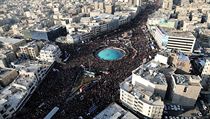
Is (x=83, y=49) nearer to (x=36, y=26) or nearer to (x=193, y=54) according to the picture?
(x=36, y=26)

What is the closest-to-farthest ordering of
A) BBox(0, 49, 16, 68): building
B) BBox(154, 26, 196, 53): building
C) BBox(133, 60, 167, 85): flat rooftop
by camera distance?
BBox(133, 60, 167, 85): flat rooftop → BBox(0, 49, 16, 68): building → BBox(154, 26, 196, 53): building

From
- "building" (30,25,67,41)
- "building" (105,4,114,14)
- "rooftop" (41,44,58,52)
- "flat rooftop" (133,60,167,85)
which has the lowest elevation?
"flat rooftop" (133,60,167,85)

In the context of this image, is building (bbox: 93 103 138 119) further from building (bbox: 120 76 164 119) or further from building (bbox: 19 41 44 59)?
building (bbox: 19 41 44 59)

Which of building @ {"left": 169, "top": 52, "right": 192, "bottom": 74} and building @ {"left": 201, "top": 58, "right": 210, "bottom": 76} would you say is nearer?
building @ {"left": 201, "top": 58, "right": 210, "bottom": 76}

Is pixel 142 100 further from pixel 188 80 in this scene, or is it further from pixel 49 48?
pixel 49 48

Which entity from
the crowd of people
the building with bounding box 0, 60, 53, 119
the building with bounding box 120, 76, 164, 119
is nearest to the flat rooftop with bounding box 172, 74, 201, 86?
the building with bounding box 120, 76, 164, 119
